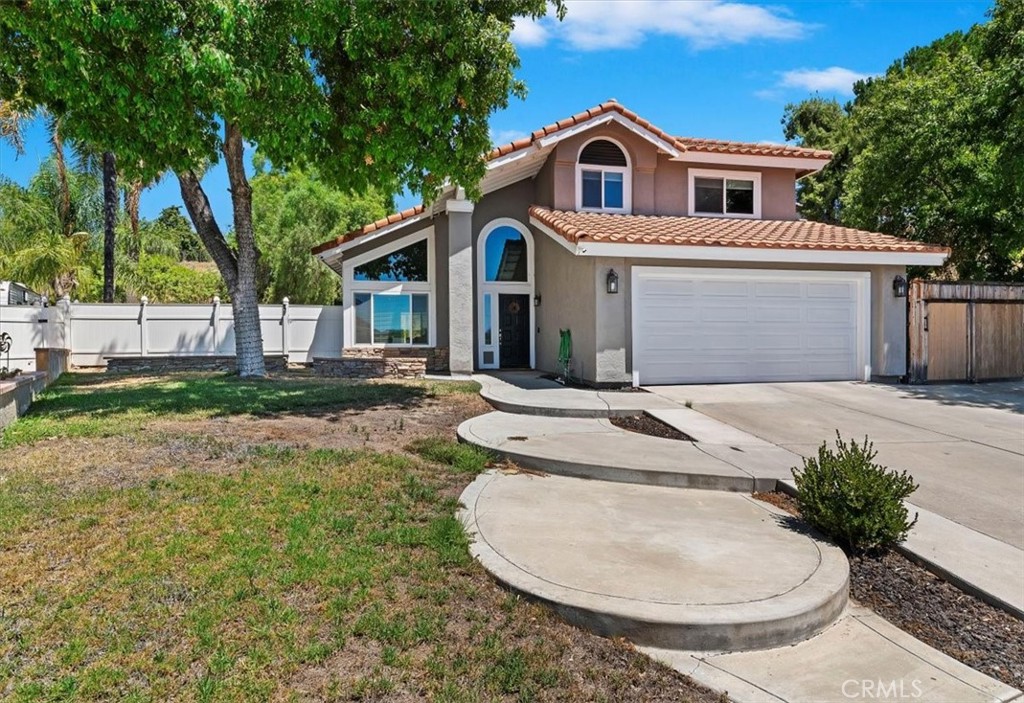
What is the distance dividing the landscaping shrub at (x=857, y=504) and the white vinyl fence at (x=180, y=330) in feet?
49.7

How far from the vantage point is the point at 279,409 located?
8695mm

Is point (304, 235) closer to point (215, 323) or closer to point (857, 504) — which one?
point (215, 323)

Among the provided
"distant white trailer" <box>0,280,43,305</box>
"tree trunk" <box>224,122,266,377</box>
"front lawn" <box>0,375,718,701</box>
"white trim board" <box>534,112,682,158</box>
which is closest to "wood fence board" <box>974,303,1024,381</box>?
"white trim board" <box>534,112,682,158</box>

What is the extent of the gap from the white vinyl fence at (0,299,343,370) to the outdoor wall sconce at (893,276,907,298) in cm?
1436

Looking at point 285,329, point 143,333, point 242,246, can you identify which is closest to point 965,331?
point 242,246

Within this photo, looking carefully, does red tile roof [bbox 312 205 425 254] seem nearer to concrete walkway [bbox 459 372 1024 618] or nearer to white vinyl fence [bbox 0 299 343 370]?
white vinyl fence [bbox 0 299 343 370]

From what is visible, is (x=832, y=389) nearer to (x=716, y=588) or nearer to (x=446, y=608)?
(x=716, y=588)

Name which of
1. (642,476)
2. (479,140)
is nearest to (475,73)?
(479,140)

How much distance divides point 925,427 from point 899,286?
17.5ft

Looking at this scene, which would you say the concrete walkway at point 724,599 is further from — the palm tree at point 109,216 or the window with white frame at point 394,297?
the palm tree at point 109,216

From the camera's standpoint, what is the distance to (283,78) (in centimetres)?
819

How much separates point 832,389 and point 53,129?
25370mm

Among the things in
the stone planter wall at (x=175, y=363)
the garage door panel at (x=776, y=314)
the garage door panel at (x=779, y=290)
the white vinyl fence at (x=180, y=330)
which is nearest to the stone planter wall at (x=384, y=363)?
the stone planter wall at (x=175, y=363)

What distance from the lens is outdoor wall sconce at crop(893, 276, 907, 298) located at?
1243 centimetres
